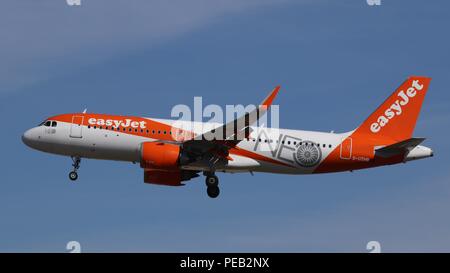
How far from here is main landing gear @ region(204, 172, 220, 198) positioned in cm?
6900

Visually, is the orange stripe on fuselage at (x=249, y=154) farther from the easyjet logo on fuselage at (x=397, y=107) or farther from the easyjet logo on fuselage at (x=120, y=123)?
the easyjet logo on fuselage at (x=397, y=107)

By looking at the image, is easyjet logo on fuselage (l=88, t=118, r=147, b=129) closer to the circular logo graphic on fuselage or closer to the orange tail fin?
the circular logo graphic on fuselage

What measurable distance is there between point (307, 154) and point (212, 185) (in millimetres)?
6837

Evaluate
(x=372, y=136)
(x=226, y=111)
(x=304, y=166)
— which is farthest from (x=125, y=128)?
(x=372, y=136)

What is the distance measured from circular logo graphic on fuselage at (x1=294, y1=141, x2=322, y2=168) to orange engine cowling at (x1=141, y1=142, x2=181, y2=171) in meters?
→ 8.27

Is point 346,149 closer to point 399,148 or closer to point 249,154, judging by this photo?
point 399,148

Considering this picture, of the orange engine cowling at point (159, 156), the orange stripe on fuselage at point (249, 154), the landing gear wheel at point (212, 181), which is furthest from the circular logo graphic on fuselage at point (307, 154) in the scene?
the orange engine cowling at point (159, 156)

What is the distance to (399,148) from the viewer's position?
225ft

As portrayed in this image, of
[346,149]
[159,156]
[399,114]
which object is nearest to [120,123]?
[159,156]

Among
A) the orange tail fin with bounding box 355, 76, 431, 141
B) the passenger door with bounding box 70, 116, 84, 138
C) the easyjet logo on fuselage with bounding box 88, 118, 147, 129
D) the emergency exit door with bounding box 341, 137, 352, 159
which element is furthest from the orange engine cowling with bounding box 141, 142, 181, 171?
the orange tail fin with bounding box 355, 76, 431, 141

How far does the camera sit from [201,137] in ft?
220

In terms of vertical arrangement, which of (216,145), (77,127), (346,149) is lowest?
(216,145)

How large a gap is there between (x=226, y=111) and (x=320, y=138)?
281 inches

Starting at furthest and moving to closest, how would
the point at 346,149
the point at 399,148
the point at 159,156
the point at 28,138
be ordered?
1. the point at 28,138
2. the point at 346,149
3. the point at 399,148
4. the point at 159,156
